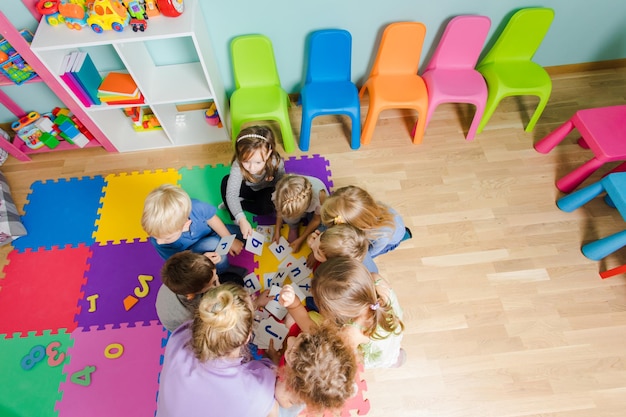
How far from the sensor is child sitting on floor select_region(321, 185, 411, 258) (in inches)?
82.5

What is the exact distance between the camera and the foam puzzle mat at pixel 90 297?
2318mm

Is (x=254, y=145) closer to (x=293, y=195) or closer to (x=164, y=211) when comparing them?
(x=293, y=195)

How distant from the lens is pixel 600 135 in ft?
8.73

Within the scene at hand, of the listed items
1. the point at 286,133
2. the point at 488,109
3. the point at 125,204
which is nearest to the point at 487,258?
the point at 488,109

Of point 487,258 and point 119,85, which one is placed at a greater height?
point 119,85

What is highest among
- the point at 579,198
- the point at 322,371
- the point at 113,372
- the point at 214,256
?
the point at 322,371

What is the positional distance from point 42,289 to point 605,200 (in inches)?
175

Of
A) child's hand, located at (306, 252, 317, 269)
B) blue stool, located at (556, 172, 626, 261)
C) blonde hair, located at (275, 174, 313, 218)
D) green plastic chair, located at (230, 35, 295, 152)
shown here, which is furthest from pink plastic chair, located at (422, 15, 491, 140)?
child's hand, located at (306, 252, 317, 269)

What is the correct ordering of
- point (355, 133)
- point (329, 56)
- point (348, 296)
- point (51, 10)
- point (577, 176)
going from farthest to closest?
point (355, 133) → point (329, 56) → point (577, 176) → point (51, 10) → point (348, 296)

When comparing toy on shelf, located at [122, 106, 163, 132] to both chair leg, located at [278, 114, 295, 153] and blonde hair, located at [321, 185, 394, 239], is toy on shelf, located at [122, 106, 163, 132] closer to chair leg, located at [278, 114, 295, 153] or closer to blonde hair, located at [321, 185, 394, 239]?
chair leg, located at [278, 114, 295, 153]

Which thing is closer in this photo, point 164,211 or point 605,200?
point 164,211

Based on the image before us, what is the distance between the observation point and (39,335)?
2486 mm

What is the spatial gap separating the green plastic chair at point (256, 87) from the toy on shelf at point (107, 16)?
79cm

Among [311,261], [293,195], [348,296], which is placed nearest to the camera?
[348,296]
